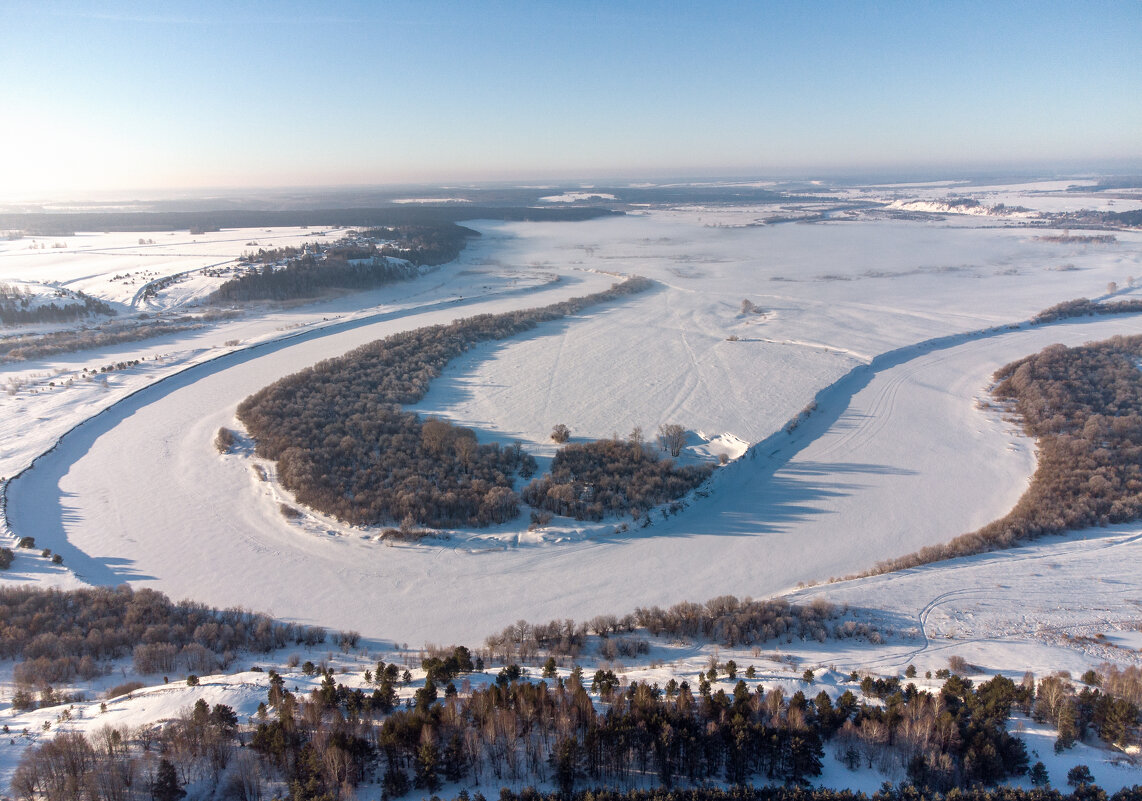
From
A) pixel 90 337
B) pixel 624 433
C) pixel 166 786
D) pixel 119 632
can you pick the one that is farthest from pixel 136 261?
pixel 166 786

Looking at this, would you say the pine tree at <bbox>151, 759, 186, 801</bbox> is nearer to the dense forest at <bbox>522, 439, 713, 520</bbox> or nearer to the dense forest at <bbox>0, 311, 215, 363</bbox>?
the dense forest at <bbox>522, 439, 713, 520</bbox>

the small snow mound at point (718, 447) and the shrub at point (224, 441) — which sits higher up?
the shrub at point (224, 441)

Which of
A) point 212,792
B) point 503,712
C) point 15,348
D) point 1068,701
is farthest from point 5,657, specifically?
point 15,348

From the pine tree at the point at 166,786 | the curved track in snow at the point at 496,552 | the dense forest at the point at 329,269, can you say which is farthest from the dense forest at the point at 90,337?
the pine tree at the point at 166,786

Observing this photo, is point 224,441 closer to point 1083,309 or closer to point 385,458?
point 385,458

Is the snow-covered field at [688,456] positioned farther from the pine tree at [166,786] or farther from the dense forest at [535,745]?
the pine tree at [166,786]

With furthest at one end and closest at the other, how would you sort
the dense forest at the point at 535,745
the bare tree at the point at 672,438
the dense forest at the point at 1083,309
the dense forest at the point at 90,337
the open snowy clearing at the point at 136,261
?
the open snowy clearing at the point at 136,261 < the dense forest at the point at 1083,309 < the dense forest at the point at 90,337 < the bare tree at the point at 672,438 < the dense forest at the point at 535,745

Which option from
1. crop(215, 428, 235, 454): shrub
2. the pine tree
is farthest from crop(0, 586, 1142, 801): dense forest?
crop(215, 428, 235, 454): shrub
